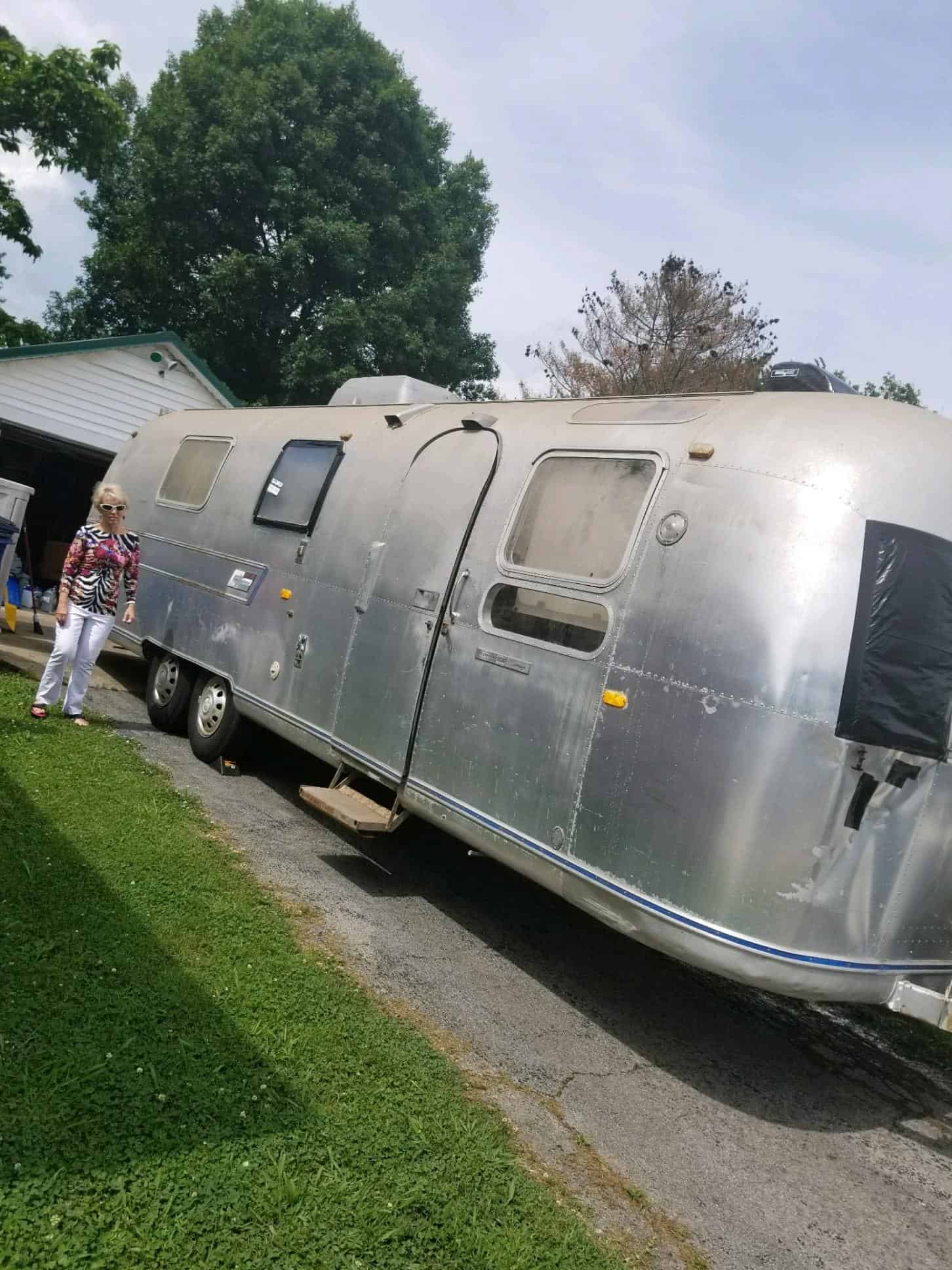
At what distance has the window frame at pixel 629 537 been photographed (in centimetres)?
465

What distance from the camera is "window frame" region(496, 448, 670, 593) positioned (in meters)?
4.65

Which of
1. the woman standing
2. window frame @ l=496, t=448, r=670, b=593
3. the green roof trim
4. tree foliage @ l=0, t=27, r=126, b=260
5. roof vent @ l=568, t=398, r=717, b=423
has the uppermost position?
tree foliage @ l=0, t=27, r=126, b=260

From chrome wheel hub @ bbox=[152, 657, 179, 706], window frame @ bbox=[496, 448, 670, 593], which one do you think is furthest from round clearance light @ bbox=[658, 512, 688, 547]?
chrome wheel hub @ bbox=[152, 657, 179, 706]

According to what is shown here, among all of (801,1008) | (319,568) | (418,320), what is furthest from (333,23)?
(801,1008)

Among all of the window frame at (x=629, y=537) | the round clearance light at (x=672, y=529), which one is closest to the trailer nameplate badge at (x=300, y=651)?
the window frame at (x=629, y=537)

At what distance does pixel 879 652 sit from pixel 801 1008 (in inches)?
109

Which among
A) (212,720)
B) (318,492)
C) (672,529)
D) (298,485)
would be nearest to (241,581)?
(298,485)

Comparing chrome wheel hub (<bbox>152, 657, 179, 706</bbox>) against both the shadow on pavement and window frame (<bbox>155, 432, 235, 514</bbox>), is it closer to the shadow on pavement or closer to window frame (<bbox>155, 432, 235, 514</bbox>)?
window frame (<bbox>155, 432, 235, 514</bbox>)

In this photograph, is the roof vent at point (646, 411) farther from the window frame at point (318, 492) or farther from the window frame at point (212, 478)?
the window frame at point (212, 478)

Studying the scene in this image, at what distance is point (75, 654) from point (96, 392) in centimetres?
763

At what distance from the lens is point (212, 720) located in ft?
25.7

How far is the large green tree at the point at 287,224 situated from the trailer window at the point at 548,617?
912 inches

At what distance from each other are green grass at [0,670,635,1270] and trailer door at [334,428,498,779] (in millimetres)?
1257

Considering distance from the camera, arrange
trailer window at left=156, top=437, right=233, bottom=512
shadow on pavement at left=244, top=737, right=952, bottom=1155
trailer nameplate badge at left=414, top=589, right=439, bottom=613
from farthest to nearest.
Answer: trailer window at left=156, top=437, right=233, bottom=512, trailer nameplate badge at left=414, top=589, right=439, bottom=613, shadow on pavement at left=244, top=737, right=952, bottom=1155
